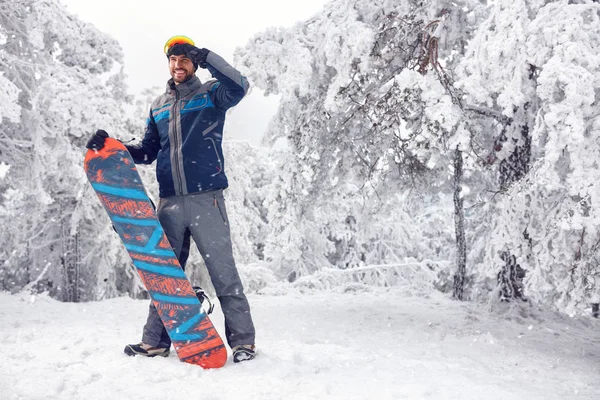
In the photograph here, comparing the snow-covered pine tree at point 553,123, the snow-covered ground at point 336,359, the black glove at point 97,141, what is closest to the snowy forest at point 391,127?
the snow-covered pine tree at point 553,123

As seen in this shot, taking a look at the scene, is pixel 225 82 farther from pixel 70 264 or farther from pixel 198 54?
pixel 70 264

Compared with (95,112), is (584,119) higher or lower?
lower

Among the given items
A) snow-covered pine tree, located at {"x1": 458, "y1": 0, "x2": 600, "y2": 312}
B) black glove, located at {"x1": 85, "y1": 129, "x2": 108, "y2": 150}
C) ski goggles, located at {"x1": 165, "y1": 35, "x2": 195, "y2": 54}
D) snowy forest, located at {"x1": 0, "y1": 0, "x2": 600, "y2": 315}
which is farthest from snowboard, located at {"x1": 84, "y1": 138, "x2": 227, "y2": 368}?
snow-covered pine tree, located at {"x1": 458, "y1": 0, "x2": 600, "y2": 312}

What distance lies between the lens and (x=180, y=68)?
351 centimetres

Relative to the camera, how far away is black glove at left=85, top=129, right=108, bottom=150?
3.45 m

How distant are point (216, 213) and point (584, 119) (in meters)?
3.15

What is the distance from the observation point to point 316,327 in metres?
6.04

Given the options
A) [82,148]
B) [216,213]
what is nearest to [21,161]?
[82,148]

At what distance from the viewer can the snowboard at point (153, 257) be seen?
10.6 ft

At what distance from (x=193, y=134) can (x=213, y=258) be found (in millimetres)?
965

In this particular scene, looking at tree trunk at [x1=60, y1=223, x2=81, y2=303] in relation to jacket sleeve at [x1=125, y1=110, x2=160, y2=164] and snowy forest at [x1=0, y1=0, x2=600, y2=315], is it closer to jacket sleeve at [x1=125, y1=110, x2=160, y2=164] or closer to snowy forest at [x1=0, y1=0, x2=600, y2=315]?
snowy forest at [x1=0, y1=0, x2=600, y2=315]

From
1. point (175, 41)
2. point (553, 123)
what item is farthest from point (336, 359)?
point (175, 41)

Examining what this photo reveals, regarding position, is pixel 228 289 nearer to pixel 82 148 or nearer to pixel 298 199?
pixel 298 199

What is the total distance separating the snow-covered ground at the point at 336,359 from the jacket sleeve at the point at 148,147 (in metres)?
1.57
